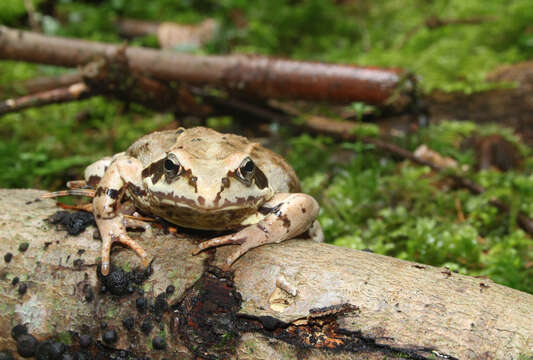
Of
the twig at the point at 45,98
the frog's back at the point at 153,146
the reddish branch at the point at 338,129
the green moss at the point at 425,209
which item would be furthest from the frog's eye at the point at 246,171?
the twig at the point at 45,98

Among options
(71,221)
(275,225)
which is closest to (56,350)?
(71,221)

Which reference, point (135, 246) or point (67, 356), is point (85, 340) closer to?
point (67, 356)

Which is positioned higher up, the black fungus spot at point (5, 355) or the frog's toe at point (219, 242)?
the frog's toe at point (219, 242)

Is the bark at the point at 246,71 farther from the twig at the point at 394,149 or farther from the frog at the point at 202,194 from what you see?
the frog at the point at 202,194

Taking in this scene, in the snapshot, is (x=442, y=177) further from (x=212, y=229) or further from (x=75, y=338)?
(x=75, y=338)

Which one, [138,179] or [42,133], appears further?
[42,133]

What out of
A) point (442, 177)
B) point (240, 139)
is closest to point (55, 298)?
point (240, 139)
